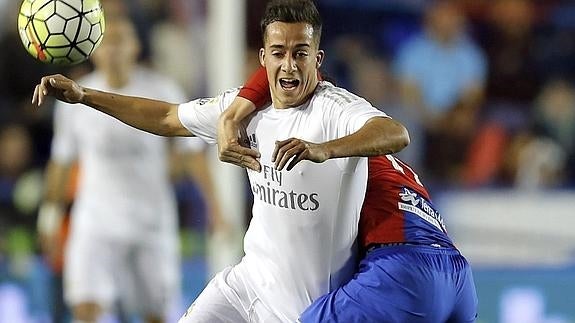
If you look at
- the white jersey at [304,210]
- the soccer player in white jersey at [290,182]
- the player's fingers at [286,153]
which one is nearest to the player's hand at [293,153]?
the player's fingers at [286,153]

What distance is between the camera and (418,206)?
4359 millimetres

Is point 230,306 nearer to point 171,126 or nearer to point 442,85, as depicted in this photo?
point 171,126

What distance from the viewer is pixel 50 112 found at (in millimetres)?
9055

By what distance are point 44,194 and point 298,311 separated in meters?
4.55

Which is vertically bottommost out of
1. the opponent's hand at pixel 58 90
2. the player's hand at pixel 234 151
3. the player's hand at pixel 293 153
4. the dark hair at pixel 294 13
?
the player's hand at pixel 234 151

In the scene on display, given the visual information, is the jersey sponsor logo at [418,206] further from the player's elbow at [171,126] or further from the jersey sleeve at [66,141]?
the jersey sleeve at [66,141]

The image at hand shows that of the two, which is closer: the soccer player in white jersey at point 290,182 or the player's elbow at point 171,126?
the soccer player in white jersey at point 290,182

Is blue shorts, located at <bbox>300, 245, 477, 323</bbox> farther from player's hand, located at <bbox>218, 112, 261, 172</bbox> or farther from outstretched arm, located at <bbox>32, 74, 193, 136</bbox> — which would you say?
outstretched arm, located at <bbox>32, 74, 193, 136</bbox>

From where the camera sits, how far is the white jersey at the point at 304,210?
13.8 ft

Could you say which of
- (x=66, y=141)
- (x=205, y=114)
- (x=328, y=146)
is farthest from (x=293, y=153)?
(x=66, y=141)

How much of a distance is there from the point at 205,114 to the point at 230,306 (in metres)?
0.70

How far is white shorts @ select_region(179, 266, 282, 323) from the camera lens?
14.6 ft

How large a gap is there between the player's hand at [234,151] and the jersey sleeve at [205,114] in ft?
0.77

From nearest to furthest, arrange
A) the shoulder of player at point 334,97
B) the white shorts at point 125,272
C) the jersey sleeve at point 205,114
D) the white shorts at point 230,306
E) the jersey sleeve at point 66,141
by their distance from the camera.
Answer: the shoulder of player at point 334,97
the white shorts at point 230,306
the jersey sleeve at point 205,114
the white shorts at point 125,272
the jersey sleeve at point 66,141
